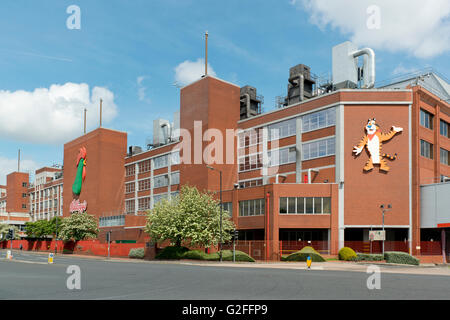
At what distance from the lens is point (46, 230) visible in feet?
344

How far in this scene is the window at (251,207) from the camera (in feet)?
186

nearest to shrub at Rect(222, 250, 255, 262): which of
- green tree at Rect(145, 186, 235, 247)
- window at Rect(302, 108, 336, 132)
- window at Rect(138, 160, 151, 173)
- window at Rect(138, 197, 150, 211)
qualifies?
green tree at Rect(145, 186, 235, 247)

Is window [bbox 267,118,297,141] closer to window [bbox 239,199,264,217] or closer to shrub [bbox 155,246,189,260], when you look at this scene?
window [bbox 239,199,264,217]

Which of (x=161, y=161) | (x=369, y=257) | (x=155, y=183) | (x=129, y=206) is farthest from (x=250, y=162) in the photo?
(x=129, y=206)

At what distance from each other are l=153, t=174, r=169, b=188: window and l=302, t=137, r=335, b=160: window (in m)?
29.0

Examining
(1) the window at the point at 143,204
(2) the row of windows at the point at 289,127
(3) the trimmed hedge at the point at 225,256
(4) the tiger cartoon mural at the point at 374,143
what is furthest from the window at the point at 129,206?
(4) the tiger cartoon mural at the point at 374,143

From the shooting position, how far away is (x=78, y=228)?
8425cm

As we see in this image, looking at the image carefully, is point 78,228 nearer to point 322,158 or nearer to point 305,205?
point 305,205

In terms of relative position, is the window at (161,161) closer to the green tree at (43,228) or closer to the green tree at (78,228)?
the green tree at (78,228)

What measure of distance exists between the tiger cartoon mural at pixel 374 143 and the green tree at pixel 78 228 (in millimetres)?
51198

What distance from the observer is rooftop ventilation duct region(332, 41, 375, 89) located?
5762 centimetres

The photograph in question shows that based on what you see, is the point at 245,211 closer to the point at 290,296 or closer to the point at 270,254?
the point at 270,254

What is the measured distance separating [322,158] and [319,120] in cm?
455
